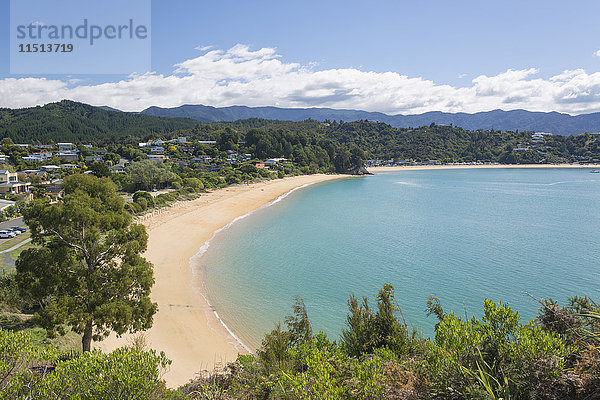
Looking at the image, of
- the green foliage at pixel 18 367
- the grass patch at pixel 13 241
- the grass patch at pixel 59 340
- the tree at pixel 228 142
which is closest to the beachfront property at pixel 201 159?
the tree at pixel 228 142

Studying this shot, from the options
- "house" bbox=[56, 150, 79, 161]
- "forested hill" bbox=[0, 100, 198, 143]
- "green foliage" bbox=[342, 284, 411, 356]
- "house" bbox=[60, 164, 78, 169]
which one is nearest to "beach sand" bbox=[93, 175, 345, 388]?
"green foliage" bbox=[342, 284, 411, 356]

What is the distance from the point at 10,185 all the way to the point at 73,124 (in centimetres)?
8448

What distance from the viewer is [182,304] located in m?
15.5

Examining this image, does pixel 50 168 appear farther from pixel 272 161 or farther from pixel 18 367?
pixel 18 367

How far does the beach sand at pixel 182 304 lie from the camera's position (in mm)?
11500

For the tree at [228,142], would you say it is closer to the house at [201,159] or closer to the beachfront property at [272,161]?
the house at [201,159]

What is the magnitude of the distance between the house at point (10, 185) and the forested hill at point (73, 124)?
59.4 metres

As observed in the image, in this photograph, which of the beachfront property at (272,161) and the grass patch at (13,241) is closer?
the grass patch at (13,241)

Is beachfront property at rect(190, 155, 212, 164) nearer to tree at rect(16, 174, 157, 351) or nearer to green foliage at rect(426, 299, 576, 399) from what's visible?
tree at rect(16, 174, 157, 351)

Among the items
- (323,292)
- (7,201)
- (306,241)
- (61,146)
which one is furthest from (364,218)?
(61,146)

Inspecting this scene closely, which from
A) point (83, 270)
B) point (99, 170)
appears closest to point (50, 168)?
point (99, 170)

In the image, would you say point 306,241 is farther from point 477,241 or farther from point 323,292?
point 477,241

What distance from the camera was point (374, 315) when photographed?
30.1ft

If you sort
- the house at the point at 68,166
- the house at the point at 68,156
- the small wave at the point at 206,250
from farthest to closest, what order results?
1. the house at the point at 68,156
2. the house at the point at 68,166
3. the small wave at the point at 206,250
